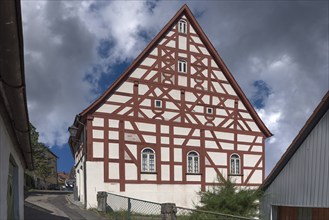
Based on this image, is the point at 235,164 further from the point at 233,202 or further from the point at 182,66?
the point at 233,202

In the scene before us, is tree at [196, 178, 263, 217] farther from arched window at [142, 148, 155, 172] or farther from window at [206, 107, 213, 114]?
window at [206, 107, 213, 114]

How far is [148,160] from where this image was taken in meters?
18.7

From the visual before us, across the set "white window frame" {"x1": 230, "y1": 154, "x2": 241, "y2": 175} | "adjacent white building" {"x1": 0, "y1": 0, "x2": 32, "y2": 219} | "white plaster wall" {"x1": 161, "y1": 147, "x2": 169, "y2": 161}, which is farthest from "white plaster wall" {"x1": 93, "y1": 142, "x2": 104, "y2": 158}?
"adjacent white building" {"x1": 0, "y1": 0, "x2": 32, "y2": 219}

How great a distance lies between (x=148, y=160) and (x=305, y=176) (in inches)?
397

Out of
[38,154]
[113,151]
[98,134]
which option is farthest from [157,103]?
[38,154]

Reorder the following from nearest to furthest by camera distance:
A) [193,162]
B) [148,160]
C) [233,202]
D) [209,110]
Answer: [233,202], [148,160], [193,162], [209,110]

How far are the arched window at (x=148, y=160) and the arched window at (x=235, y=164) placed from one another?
5739 mm

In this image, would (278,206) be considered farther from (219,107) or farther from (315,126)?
(219,107)

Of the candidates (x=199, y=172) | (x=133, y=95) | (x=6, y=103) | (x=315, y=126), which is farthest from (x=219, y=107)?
(x=6, y=103)

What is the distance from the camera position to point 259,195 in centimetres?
1224

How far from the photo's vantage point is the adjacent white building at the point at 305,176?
9.38 metres

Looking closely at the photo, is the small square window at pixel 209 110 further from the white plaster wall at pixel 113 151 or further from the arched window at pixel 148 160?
the white plaster wall at pixel 113 151

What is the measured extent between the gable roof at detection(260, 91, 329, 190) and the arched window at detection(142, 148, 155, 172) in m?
8.04

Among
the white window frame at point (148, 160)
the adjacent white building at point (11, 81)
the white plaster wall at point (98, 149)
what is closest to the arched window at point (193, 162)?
the white window frame at point (148, 160)
